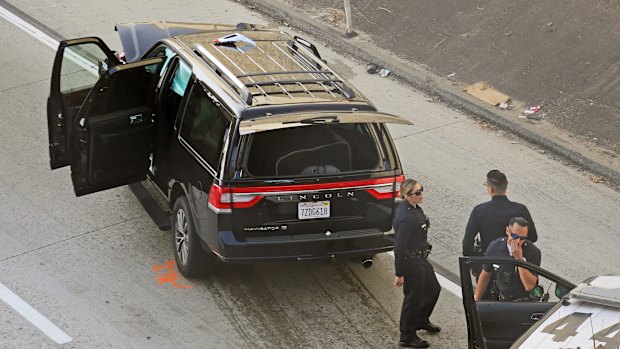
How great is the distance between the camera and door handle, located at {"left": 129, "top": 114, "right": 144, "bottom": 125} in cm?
1077

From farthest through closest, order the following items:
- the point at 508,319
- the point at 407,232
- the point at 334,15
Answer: the point at 334,15 < the point at 407,232 < the point at 508,319

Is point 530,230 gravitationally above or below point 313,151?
below

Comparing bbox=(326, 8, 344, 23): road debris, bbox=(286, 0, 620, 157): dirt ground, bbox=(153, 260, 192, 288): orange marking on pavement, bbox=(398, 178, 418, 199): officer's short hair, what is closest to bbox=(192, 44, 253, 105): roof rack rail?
bbox=(398, 178, 418, 199): officer's short hair

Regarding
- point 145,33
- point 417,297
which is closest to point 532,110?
point 145,33

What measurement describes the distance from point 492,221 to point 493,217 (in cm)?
4

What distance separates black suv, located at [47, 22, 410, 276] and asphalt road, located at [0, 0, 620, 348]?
569mm


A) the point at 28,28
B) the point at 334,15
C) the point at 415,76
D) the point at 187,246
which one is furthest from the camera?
the point at 334,15

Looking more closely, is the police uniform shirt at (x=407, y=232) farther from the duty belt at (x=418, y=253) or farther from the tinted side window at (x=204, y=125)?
the tinted side window at (x=204, y=125)

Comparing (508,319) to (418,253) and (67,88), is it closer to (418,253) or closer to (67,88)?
(418,253)

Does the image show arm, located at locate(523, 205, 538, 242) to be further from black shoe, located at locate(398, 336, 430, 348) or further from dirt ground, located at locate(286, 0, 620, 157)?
dirt ground, located at locate(286, 0, 620, 157)

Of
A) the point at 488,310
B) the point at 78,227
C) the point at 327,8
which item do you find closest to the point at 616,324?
the point at 488,310

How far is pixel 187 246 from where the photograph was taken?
10391 millimetres

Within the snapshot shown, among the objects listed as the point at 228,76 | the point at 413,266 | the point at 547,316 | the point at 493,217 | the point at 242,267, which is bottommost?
the point at 242,267

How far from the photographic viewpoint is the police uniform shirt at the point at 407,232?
30.2ft
